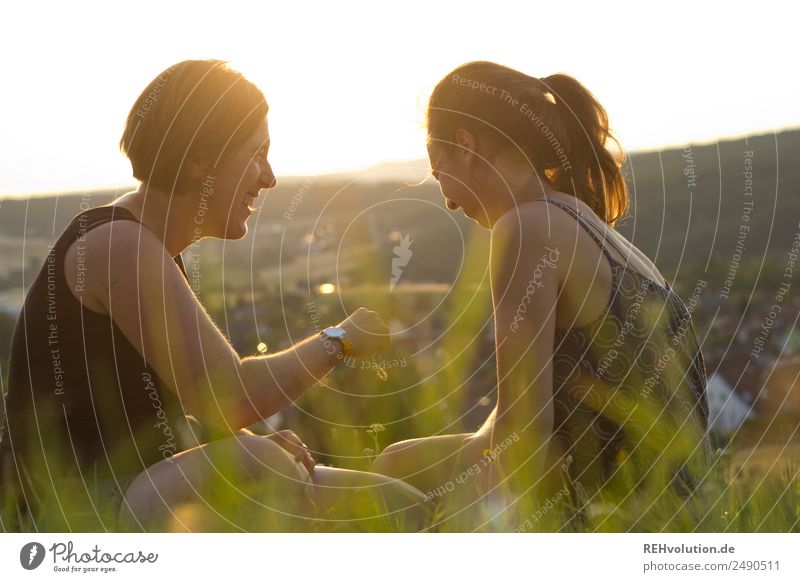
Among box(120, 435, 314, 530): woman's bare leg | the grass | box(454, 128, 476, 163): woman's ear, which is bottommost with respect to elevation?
the grass

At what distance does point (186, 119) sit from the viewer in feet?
10.9

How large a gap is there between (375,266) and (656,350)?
A: 7.65 ft

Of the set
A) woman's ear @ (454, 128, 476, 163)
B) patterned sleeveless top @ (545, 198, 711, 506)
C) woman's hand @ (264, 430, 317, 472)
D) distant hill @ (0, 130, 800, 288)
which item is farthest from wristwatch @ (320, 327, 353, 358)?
distant hill @ (0, 130, 800, 288)

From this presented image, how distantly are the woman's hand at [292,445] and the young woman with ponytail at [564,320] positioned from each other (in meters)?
0.54

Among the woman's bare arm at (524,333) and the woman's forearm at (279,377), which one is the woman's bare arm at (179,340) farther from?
the woman's bare arm at (524,333)

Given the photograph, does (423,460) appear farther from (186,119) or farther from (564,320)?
(186,119)

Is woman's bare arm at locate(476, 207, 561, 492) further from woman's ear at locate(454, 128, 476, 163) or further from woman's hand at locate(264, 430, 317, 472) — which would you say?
woman's hand at locate(264, 430, 317, 472)

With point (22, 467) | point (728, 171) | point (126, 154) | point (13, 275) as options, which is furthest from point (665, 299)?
point (728, 171)

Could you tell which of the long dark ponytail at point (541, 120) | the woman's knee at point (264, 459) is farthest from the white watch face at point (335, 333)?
the long dark ponytail at point (541, 120)

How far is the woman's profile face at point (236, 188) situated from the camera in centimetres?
353

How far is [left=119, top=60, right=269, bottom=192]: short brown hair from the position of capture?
3.33 m

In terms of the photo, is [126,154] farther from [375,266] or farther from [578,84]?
[375,266]

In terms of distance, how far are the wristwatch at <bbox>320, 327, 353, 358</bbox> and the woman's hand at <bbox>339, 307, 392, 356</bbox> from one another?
17 millimetres

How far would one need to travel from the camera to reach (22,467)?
11.0 feet
